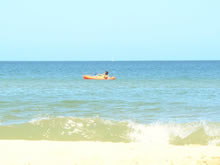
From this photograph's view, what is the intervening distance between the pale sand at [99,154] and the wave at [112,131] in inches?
47.2

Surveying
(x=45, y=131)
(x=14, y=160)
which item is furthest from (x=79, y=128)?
(x=14, y=160)

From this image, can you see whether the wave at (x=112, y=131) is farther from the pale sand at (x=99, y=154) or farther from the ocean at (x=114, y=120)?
the pale sand at (x=99, y=154)

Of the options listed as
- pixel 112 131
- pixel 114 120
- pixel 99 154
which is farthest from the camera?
pixel 114 120

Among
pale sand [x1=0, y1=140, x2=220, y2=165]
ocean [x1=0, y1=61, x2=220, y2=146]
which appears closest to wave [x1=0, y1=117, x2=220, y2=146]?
ocean [x1=0, y1=61, x2=220, y2=146]

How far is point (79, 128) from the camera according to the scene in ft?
38.6

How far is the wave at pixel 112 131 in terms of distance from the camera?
10.8m

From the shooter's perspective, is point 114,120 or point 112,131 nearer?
point 112,131

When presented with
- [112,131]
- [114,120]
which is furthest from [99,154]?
[114,120]

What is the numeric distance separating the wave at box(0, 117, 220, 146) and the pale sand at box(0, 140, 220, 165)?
1.20 metres

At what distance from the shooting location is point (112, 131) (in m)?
11.5

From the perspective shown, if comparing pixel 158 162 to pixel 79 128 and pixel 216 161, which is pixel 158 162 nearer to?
pixel 216 161

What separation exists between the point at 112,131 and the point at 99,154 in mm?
3099

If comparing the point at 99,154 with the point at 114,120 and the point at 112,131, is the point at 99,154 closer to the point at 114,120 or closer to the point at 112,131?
the point at 112,131

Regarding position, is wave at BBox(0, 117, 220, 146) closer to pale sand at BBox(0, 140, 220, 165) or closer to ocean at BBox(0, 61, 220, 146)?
ocean at BBox(0, 61, 220, 146)
